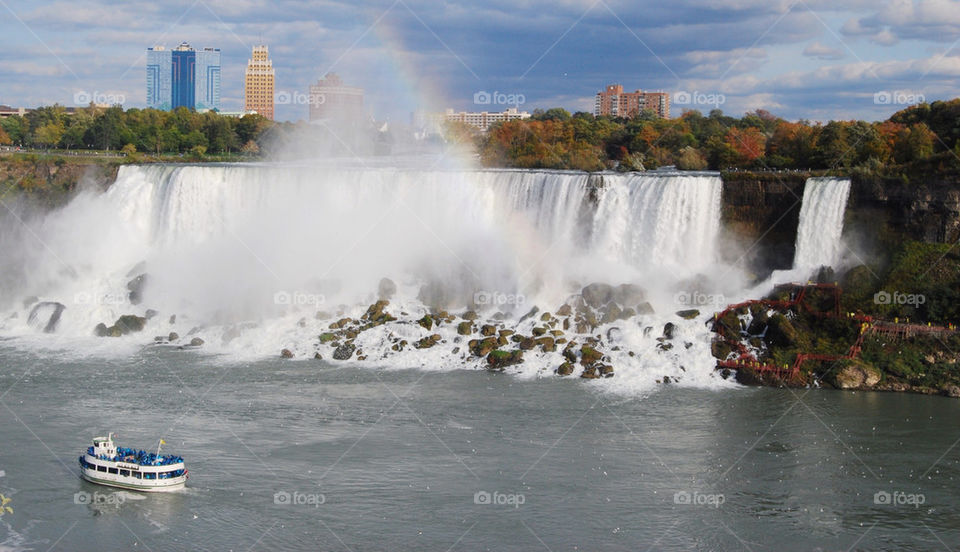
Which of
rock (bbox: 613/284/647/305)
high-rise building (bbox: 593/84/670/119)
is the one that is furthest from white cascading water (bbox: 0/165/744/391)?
high-rise building (bbox: 593/84/670/119)

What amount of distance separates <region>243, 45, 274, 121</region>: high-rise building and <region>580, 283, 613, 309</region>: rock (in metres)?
89.2

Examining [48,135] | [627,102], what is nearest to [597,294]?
[48,135]

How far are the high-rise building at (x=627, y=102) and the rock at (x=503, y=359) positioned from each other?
237ft

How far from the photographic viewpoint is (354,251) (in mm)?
36750

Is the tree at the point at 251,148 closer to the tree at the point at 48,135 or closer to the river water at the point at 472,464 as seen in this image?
the tree at the point at 48,135

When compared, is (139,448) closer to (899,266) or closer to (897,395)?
(897,395)

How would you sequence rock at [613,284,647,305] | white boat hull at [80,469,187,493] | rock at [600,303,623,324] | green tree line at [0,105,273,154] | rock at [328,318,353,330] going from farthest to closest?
green tree line at [0,105,273,154] → rock at [328,318,353,330] → rock at [613,284,647,305] → rock at [600,303,623,324] → white boat hull at [80,469,187,493]

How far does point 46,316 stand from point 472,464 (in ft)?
66.1

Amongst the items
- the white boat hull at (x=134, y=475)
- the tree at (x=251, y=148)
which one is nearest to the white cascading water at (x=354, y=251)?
the white boat hull at (x=134, y=475)

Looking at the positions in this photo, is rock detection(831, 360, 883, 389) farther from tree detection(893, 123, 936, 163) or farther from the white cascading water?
tree detection(893, 123, 936, 163)

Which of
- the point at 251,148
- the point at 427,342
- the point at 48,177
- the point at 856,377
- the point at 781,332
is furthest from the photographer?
the point at 251,148

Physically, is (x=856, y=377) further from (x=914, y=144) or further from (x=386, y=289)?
(x=386, y=289)

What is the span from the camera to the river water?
16656 mm

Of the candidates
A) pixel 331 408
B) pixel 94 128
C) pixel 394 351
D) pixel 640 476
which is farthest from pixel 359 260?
pixel 94 128
